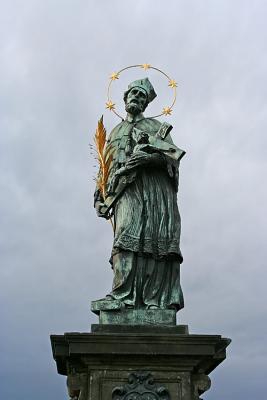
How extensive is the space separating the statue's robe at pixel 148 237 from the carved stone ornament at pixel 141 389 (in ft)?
4.02

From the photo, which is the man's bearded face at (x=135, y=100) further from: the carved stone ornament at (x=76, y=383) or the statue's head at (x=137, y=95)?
the carved stone ornament at (x=76, y=383)

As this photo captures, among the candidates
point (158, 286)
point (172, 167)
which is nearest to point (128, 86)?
point (172, 167)

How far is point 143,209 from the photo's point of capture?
34.2ft

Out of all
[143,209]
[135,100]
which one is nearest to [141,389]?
[143,209]

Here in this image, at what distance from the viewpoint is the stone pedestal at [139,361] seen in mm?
8633

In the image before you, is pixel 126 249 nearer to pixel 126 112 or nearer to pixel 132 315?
pixel 132 315

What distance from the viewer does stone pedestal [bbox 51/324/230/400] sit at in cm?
863

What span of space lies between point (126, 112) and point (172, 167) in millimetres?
1589

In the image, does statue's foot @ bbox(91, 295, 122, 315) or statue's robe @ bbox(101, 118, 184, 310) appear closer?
statue's foot @ bbox(91, 295, 122, 315)

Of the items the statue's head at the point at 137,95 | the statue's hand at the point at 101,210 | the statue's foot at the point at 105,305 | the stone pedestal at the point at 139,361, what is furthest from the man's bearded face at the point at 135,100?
the stone pedestal at the point at 139,361

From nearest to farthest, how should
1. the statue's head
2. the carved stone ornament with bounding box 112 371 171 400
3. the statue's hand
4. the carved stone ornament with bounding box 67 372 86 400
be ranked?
1. the carved stone ornament with bounding box 112 371 171 400
2. the carved stone ornament with bounding box 67 372 86 400
3. the statue's hand
4. the statue's head

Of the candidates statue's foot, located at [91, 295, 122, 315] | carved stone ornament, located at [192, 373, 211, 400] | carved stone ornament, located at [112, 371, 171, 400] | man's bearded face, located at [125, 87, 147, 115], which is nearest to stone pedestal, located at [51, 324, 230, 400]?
carved stone ornament, located at [112, 371, 171, 400]

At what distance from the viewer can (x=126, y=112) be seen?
38.2 ft

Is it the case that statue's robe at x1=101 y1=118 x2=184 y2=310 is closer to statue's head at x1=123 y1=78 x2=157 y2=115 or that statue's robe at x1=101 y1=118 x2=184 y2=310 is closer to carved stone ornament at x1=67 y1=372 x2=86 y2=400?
statue's head at x1=123 y1=78 x2=157 y2=115
